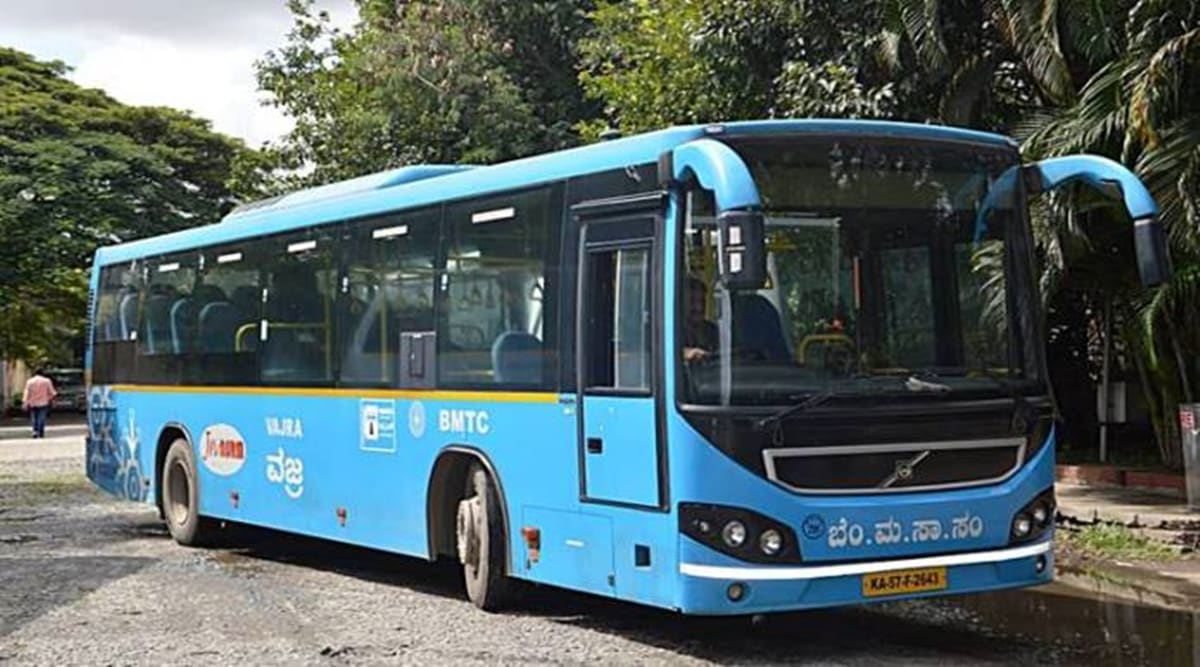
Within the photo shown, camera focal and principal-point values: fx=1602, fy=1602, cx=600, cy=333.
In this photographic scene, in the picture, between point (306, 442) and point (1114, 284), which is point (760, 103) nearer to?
point (1114, 284)

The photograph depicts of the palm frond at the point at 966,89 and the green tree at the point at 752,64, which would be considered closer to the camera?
the palm frond at the point at 966,89

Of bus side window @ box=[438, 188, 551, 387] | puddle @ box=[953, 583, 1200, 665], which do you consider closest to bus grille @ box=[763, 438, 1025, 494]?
puddle @ box=[953, 583, 1200, 665]

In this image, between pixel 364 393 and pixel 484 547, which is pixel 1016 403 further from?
pixel 364 393

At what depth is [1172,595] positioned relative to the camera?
11.1m

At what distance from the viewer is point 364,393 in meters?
11.6

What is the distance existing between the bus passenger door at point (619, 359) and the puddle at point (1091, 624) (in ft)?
8.73

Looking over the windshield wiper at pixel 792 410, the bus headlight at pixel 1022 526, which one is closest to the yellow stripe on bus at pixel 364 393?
the windshield wiper at pixel 792 410

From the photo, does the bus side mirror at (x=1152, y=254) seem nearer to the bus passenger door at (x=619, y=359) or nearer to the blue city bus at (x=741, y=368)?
the blue city bus at (x=741, y=368)

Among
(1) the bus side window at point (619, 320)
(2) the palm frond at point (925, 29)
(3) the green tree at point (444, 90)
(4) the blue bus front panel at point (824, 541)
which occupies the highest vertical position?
(3) the green tree at point (444, 90)

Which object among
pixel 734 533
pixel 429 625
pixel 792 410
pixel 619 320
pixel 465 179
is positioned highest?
pixel 465 179

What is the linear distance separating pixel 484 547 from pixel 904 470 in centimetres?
298

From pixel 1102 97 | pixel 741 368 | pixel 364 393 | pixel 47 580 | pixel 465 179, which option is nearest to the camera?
pixel 741 368

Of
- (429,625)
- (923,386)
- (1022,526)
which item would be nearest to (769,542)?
(923,386)

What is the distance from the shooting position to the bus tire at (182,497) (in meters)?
14.4
